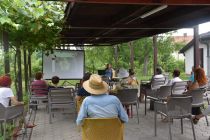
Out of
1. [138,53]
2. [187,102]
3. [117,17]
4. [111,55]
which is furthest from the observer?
[138,53]

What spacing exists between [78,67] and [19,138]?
11369 millimetres

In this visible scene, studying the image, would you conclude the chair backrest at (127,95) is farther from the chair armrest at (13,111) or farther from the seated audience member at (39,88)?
the chair armrest at (13,111)

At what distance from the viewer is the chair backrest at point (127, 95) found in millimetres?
9234

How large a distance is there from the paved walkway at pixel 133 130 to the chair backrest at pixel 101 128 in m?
3.11

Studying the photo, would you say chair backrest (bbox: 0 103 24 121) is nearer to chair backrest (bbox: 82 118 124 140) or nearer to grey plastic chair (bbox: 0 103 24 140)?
grey plastic chair (bbox: 0 103 24 140)

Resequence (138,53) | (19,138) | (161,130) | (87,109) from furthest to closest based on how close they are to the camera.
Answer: (138,53), (161,130), (19,138), (87,109)

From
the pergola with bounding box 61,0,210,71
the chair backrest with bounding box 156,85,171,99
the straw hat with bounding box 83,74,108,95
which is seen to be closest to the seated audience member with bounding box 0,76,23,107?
the pergola with bounding box 61,0,210,71

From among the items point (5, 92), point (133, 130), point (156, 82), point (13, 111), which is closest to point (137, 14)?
point (156, 82)

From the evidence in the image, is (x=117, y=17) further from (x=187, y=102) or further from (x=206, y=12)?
(x=187, y=102)

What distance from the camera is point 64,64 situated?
61.3 feet

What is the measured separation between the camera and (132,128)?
351 inches

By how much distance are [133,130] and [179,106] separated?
6.29ft

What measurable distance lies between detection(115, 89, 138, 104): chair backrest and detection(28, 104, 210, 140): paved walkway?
57cm

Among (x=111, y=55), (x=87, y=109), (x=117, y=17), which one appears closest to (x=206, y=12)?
(x=117, y=17)
